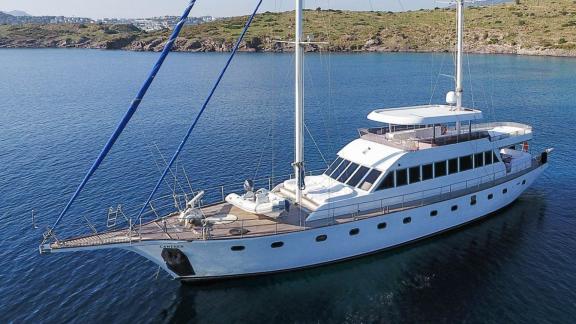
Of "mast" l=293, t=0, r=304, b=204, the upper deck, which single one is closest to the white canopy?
the upper deck

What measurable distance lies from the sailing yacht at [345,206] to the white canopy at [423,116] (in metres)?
0.07

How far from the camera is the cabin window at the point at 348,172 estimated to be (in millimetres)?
26188

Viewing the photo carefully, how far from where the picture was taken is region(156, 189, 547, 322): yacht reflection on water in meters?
20.6

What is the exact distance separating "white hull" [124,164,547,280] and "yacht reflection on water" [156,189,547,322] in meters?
0.59

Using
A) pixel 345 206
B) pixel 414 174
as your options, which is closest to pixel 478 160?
pixel 414 174

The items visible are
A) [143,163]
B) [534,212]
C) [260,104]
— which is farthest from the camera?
[260,104]

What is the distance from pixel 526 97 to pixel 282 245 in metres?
57.3

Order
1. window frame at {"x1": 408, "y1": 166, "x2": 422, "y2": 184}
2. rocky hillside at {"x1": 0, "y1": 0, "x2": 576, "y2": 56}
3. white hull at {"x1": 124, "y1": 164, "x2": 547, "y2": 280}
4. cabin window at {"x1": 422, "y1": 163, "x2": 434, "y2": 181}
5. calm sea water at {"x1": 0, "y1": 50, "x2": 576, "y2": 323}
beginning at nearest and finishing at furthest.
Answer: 1. calm sea water at {"x1": 0, "y1": 50, "x2": 576, "y2": 323}
2. white hull at {"x1": 124, "y1": 164, "x2": 547, "y2": 280}
3. window frame at {"x1": 408, "y1": 166, "x2": 422, "y2": 184}
4. cabin window at {"x1": 422, "y1": 163, "x2": 434, "y2": 181}
5. rocky hillside at {"x1": 0, "y1": 0, "x2": 576, "y2": 56}

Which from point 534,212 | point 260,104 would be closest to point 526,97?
point 260,104

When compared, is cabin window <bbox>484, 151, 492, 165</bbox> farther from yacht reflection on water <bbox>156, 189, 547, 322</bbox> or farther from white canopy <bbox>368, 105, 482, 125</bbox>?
yacht reflection on water <bbox>156, 189, 547, 322</bbox>

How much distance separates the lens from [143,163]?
41.2 meters

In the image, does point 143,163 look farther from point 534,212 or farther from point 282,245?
point 534,212

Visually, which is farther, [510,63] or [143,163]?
[510,63]

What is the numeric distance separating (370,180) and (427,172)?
363cm
